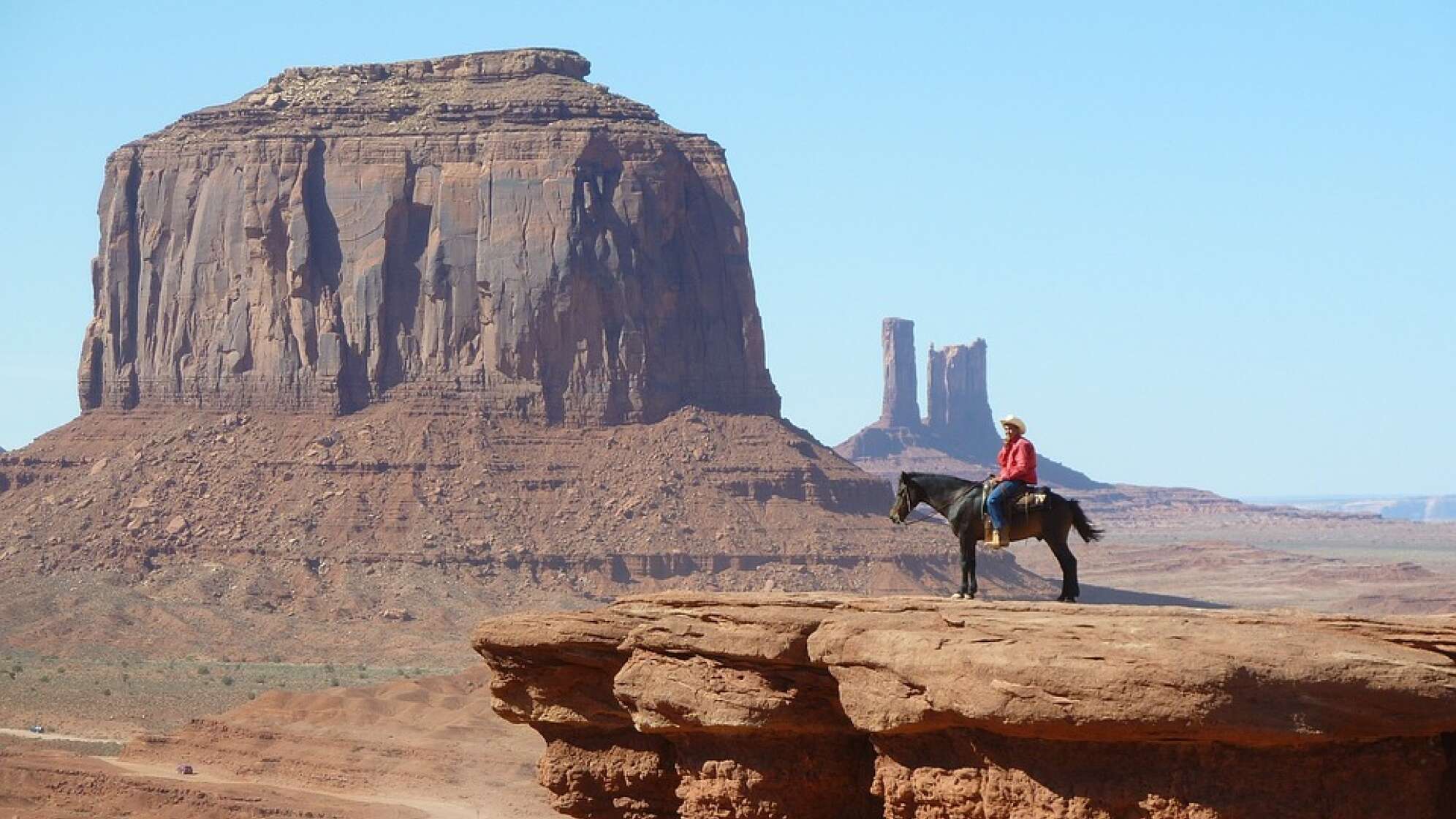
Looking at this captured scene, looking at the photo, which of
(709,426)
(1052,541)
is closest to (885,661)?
(1052,541)

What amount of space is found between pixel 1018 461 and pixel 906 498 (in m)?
2.04

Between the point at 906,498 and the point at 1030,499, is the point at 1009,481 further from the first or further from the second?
the point at 906,498

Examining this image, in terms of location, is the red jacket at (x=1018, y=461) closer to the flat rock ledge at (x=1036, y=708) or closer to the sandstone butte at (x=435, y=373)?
the flat rock ledge at (x=1036, y=708)

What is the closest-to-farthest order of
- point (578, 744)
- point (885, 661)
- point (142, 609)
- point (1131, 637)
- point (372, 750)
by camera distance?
point (1131, 637) < point (885, 661) < point (578, 744) < point (372, 750) < point (142, 609)

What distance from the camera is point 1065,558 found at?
70.2 ft

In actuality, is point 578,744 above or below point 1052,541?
below

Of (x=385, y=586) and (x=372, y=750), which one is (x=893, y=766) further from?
(x=385, y=586)

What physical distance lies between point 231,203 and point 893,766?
102431 millimetres

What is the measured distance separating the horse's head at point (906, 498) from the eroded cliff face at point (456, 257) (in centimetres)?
9109

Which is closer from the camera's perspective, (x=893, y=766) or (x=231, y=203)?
(x=893, y=766)

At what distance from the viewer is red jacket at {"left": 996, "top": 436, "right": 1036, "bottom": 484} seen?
2123 cm

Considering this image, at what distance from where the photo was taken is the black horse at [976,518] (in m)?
21.1

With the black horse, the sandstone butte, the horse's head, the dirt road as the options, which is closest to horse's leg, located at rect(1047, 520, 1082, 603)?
the black horse

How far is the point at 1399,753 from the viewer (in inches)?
680
